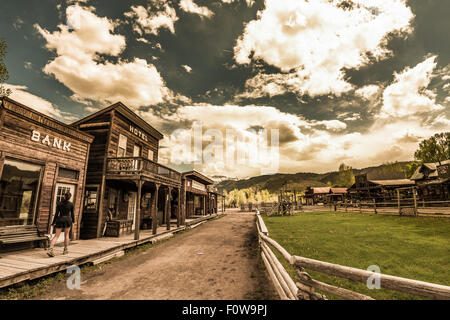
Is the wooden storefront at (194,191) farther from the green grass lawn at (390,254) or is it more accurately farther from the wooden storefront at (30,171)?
the green grass lawn at (390,254)

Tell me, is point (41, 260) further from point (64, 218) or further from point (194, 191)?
point (194, 191)

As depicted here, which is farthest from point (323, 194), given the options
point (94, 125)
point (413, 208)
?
point (94, 125)

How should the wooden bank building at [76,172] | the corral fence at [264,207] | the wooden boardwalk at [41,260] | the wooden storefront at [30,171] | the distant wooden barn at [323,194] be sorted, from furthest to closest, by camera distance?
the distant wooden barn at [323,194], the corral fence at [264,207], the wooden bank building at [76,172], the wooden storefront at [30,171], the wooden boardwalk at [41,260]

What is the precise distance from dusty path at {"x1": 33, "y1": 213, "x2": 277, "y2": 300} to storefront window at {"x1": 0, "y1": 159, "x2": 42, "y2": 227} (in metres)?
4.06

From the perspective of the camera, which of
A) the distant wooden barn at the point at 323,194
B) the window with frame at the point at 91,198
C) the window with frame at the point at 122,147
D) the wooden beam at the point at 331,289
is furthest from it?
the distant wooden barn at the point at 323,194

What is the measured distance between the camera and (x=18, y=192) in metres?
8.22

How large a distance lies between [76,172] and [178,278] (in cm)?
842

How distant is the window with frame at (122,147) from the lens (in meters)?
13.5

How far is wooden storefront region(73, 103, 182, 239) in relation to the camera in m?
11.6

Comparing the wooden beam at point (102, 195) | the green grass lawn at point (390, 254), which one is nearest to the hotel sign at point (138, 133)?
the wooden beam at point (102, 195)

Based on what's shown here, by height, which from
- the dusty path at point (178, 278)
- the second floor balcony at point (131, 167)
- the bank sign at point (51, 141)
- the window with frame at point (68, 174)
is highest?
the bank sign at point (51, 141)

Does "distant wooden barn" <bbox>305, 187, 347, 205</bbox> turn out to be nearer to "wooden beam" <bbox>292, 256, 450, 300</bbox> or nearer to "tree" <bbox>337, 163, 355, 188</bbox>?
"tree" <bbox>337, 163, 355, 188</bbox>

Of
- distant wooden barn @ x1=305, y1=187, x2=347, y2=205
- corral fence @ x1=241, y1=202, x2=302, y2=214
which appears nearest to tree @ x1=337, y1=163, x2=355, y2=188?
distant wooden barn @ x1=305, y1=187, x2=347, y2=205

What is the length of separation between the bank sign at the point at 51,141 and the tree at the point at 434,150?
72.9 m
